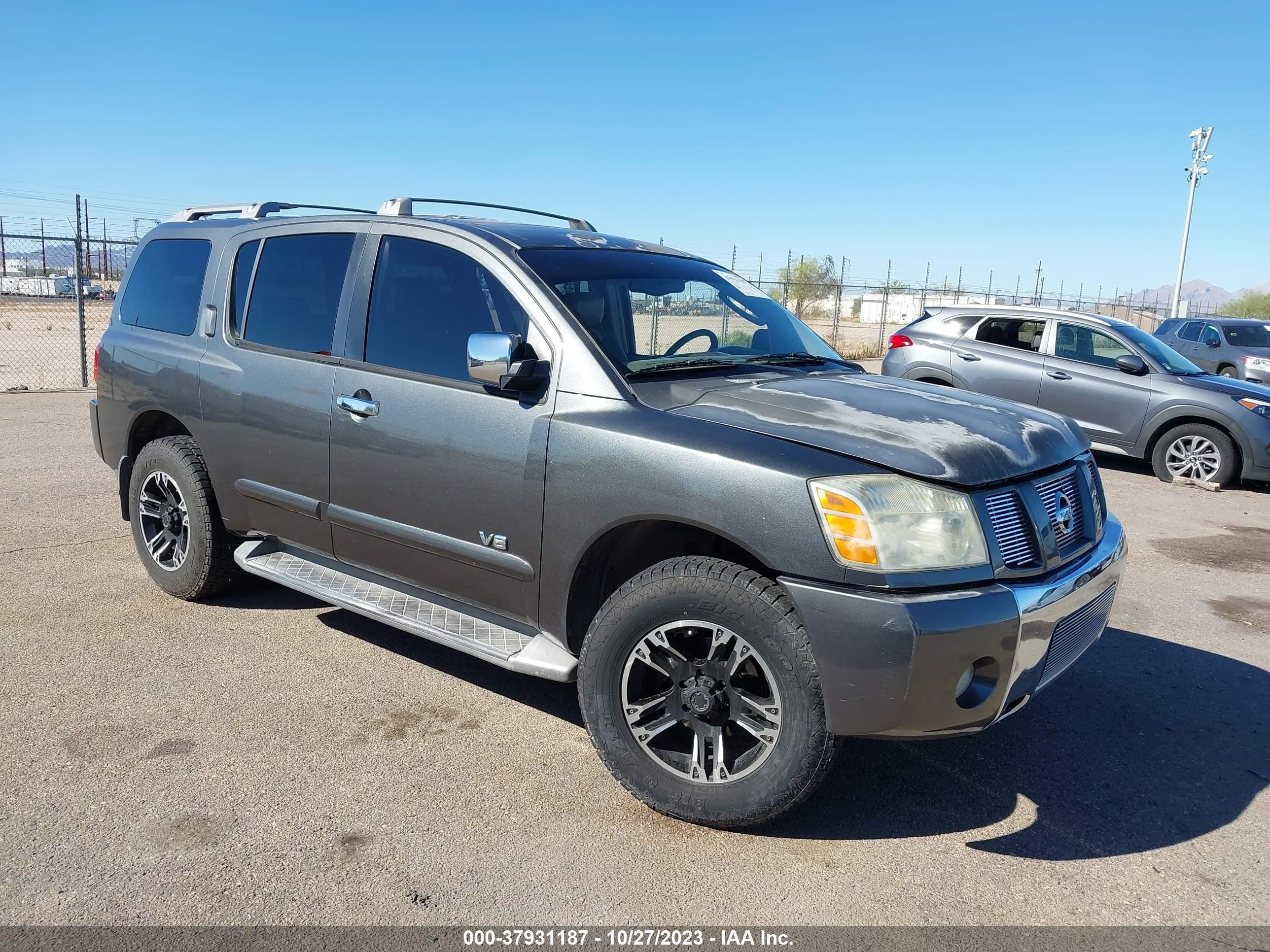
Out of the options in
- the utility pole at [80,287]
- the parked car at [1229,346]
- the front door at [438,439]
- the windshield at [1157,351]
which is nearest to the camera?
the front door at [438,439]

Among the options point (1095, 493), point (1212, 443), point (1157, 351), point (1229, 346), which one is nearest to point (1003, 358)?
point (1157, 351)

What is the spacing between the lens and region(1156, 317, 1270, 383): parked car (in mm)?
17156

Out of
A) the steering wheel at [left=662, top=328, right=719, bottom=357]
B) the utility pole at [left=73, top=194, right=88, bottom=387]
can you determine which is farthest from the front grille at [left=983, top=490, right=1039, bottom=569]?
the utility pole at [left=73, top=194, right=88, bottom=387]

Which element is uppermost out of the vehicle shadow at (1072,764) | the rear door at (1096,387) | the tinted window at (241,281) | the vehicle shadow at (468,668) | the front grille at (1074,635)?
the tinted window at (241,281)

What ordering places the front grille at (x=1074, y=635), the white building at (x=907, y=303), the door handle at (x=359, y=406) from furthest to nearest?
the white building at (x=907, y=303), the door handle at (x=359, y=406), the front grille at (x=1074, y=635)

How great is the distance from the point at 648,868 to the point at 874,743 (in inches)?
50.2

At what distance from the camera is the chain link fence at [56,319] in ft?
44.8

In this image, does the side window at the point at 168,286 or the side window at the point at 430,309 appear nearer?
the side window at the point at 430,309

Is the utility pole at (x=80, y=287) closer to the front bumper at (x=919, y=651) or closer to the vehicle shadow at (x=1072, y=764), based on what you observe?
the vehicle shadow at (x=1072, y=764)

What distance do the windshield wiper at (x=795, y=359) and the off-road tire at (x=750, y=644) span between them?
1.24 m

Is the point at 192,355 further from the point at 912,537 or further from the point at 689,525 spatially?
the point at 912,537

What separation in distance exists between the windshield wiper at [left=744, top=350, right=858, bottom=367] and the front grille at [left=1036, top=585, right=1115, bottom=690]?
1.46m

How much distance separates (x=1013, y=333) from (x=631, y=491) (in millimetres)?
8687

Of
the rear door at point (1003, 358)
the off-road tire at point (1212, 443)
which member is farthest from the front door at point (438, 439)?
the off-road tire at point (1212, 443)
